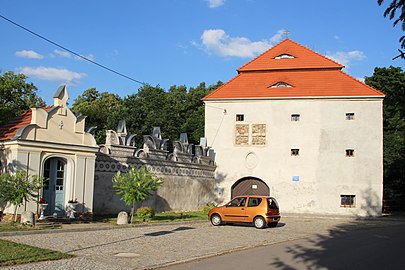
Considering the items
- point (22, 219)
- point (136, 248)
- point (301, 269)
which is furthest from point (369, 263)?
point (22, 219)

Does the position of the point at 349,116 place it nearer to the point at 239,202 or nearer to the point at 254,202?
the point at 254,202

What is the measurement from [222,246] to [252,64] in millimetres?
24807

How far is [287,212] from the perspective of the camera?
33.8 metres

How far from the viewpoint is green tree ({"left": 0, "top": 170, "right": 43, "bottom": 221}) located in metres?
16.7

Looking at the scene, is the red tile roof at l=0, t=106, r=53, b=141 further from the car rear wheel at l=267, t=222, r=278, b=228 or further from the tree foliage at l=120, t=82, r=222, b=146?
the tree foliage at l=120, t=82, r=222, b=146

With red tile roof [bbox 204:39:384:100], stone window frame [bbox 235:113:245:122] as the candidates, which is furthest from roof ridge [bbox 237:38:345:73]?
stone window frame [bbox 235:113:245:122]

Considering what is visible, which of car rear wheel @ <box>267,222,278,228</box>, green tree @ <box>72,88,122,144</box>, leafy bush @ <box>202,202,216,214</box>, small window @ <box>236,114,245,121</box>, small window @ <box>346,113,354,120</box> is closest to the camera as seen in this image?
car rear wheel @ <box>267,222,278,228</box>

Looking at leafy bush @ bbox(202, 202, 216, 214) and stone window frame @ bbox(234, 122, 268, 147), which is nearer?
leafy bush @ bbox(202, 202, 216, 214)

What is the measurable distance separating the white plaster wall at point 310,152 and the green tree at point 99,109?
18.9 m

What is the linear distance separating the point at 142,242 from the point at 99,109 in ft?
146

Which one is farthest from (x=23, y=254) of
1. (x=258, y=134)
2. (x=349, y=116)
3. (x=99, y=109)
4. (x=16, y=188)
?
(x=99, y=109)

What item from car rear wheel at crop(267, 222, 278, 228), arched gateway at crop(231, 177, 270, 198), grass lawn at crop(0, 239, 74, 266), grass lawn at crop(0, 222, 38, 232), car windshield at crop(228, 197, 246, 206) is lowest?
car rear wheel at crop(267, 222, 278, 228)

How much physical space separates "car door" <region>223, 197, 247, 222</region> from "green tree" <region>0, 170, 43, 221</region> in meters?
9.20

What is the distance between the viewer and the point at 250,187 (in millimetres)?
35281
